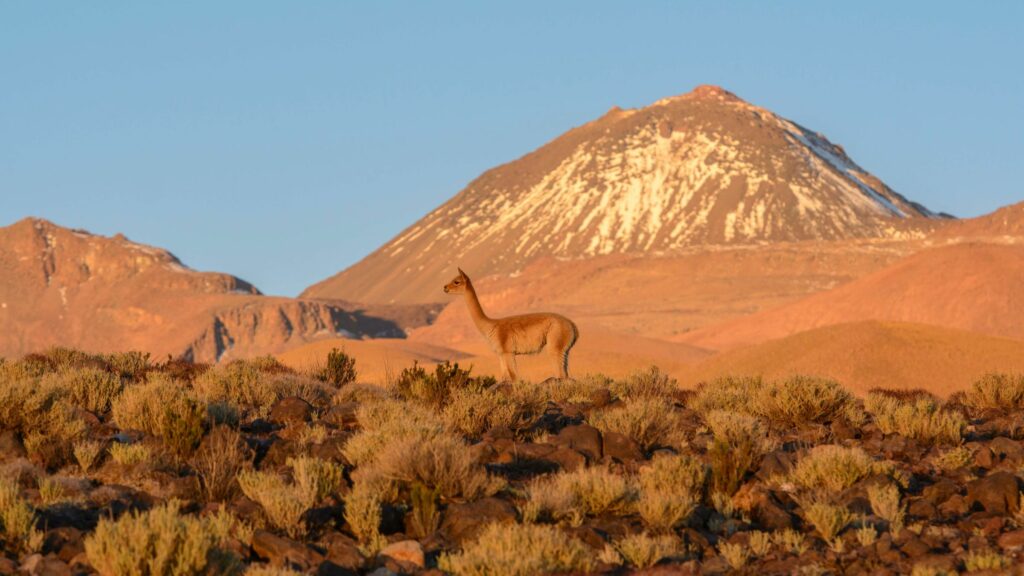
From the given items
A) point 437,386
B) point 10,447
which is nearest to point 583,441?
point 437,386

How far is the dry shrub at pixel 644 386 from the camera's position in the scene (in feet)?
71.4

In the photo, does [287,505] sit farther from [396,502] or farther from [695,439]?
[695,439]

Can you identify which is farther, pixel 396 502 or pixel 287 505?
pixel 396 502

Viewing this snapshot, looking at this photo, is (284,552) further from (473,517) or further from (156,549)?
(473,517)

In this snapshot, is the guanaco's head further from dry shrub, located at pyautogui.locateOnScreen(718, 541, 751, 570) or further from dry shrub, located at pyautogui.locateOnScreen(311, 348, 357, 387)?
dry shrub, located at pyautogui.locateOnScreen(718, 541, 751, 570)

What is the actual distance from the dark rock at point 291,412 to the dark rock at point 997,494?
24.8 ft

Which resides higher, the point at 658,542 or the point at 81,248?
the point at 81,248

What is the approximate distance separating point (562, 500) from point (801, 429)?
24.0ft

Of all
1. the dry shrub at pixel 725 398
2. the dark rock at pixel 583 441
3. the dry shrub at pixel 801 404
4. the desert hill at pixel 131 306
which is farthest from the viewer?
the desert hill at pixel 131 306

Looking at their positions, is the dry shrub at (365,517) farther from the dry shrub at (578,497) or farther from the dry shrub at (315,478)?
the dry shrub at (578,497)

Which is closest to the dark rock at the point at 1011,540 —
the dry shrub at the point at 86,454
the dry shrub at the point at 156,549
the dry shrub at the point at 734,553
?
the dry shrub at the point at 734,553

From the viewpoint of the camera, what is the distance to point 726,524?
12492mm

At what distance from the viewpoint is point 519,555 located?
10375 mm

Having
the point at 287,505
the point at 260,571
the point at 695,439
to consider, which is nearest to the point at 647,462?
the point at 695,439
